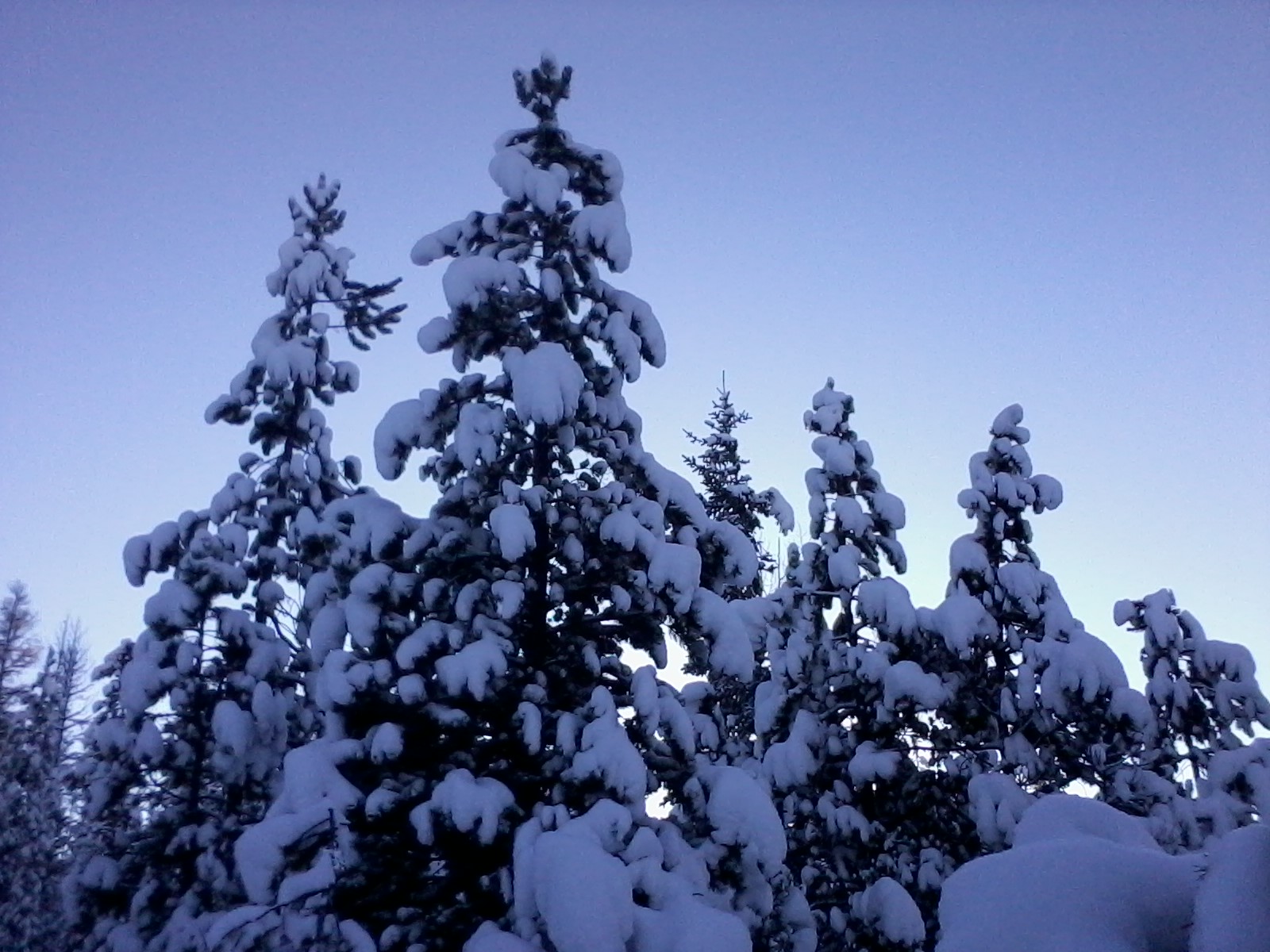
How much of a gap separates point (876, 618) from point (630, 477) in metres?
6.40

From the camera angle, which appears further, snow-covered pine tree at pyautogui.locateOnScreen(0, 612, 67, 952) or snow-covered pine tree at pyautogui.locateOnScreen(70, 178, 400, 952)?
snow-covered pine tree at pyautogui.locateOnScreen(0, 612, 67, 952)

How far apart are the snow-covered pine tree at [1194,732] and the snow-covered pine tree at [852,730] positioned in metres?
3.54

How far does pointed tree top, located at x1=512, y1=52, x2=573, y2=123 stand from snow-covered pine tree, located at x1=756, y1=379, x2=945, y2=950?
8539 mm

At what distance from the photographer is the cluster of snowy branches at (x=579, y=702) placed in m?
9.45

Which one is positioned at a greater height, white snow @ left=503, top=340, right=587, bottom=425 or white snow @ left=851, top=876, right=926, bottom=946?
white snow @ left=503, top=340, right=587, bottom=425

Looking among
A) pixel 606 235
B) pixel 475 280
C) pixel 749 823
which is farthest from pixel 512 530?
pixel 606 235

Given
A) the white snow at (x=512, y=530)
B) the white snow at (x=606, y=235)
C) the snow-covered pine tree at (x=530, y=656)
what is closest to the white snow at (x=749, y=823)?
the snow-covered pine tree at (x=530, y=656)

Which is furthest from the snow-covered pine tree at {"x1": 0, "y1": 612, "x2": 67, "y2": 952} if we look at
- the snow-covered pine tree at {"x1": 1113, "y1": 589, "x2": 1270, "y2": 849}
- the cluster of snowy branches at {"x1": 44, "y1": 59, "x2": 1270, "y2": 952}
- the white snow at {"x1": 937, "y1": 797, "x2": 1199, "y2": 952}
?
the white snow at {"x1": 937, "y1": 797, "x2": 1199, "y2": 952}

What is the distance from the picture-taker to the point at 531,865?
9055 mm

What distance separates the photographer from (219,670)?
16344mm

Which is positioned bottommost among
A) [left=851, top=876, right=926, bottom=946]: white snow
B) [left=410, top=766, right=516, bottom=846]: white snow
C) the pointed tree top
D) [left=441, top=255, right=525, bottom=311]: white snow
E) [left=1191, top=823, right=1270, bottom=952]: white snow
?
[left=1191, top=823, right=1270, bottom=952]: white snow

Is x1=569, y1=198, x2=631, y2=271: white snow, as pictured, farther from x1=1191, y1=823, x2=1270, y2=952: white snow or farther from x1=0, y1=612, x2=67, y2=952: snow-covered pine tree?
x1=0, y1=612, x2=67, y2=952: snow-covered pine tree

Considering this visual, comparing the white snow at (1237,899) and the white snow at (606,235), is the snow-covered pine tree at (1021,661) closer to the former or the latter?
the white snow at (606,235)

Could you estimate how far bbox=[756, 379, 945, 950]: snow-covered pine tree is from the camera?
52.8 feet
